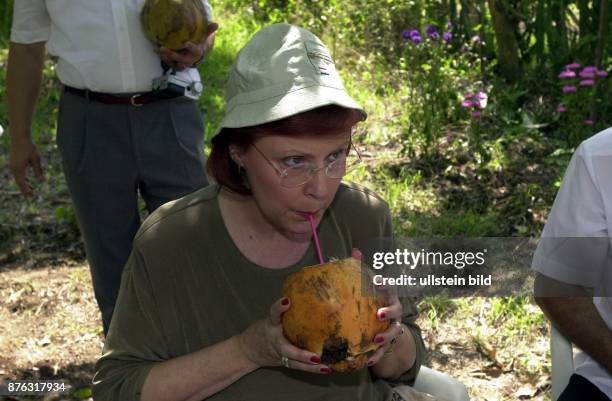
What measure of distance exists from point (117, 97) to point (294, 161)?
1.43m

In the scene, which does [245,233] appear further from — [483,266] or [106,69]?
[106,69]

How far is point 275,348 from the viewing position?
1627 mm

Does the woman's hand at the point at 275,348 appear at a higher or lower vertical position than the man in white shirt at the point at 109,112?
lower

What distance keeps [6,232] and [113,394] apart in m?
3.22

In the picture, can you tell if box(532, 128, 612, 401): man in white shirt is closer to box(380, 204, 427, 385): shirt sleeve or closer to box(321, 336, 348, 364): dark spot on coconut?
box(380, 204, 427, 385): shirt sleeve

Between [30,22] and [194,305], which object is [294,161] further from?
[30,22]

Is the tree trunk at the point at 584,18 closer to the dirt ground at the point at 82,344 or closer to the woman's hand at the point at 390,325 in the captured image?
the dirt ground at the point at 82,344

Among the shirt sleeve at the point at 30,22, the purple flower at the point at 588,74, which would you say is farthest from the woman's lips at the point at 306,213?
→ the purple flower at the point at 588,74

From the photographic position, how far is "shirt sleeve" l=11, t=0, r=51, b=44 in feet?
10.0

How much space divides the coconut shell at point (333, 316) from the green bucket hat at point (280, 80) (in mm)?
331

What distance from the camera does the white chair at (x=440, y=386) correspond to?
78.3 inches

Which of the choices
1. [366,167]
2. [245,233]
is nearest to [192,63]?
[245,233]

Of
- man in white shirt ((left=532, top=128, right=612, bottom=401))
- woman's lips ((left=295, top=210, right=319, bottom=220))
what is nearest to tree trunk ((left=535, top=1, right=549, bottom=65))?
man in white shirt ((left=532, top=128, right=612, bottom=401))

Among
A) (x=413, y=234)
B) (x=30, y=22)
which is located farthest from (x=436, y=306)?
(x=30, y=22)
